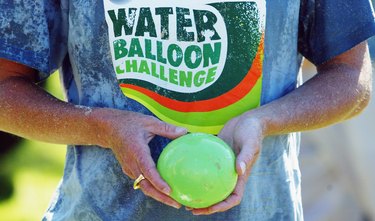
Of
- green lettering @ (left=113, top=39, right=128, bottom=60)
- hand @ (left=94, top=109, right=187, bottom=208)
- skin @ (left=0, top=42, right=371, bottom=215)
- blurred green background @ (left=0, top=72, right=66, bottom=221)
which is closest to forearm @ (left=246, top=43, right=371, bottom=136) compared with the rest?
skin @ (left=0, top=42, right=371, bottom=215)

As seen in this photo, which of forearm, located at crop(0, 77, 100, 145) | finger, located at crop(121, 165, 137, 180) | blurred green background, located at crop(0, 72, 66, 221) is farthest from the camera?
blurred green background, located at crop(0, 72, 66, 221)

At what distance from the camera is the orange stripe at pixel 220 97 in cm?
269

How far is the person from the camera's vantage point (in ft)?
8.75

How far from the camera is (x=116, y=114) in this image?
2.59 metres

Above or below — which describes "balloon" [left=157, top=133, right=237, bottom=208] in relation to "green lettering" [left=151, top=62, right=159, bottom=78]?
below

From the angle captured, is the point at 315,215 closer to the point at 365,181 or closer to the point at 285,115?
the point at 365,181

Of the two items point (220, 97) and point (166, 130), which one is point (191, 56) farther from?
point (166, 130)

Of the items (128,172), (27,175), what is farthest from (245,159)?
(27,175)

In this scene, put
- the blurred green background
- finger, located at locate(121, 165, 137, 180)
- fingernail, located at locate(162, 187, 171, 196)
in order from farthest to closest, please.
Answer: the blurred green background, finger, located at locate(121, 165, 137, 180), fingernail, located at locate(162, 187, 171, 196)

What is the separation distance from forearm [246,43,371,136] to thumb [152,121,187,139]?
21 cm

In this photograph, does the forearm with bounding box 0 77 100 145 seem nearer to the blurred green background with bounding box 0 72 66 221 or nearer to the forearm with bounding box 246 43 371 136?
the forearm with bounding box 246 43 371 136

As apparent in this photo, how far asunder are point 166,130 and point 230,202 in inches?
9.5

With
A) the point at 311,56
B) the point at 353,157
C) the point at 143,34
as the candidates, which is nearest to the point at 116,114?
the point at 143,34

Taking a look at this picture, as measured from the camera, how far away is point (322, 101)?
2.77 m
